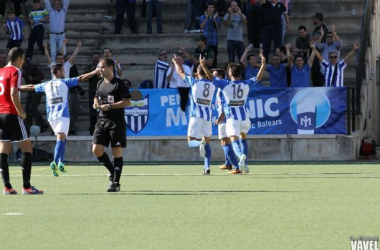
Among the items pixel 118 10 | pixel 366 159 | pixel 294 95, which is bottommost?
pixel 366 159

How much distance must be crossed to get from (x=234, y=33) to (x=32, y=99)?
5.40m

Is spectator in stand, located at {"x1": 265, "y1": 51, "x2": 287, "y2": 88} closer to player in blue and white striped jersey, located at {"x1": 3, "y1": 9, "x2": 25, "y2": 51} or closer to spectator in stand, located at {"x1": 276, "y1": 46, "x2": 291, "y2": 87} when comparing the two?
spectator in stand, located at {"x1": 276, "y1": 46, "x2": 291, "y2": 87}

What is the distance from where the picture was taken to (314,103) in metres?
25.0

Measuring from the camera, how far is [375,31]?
96.8 feet

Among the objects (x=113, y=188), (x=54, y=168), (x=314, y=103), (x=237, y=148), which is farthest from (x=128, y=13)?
(x=113, y=188)

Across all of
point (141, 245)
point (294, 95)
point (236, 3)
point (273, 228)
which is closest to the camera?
point (141, 245)

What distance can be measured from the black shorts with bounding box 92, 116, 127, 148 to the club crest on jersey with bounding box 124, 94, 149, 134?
10.3 m

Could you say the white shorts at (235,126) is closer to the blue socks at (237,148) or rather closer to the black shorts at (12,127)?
the blue socks at (237,148)

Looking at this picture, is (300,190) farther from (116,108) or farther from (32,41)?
(32,41)

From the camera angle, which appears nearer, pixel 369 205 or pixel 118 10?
pixel 369 205

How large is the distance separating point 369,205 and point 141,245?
13.6 feet

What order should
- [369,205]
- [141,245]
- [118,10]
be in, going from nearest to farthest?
1. [141,245]
2. [369,205]
3. [118,10]

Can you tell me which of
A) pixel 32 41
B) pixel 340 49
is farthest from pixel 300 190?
pixel 32 41

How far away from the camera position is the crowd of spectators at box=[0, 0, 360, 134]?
83.5 feet
